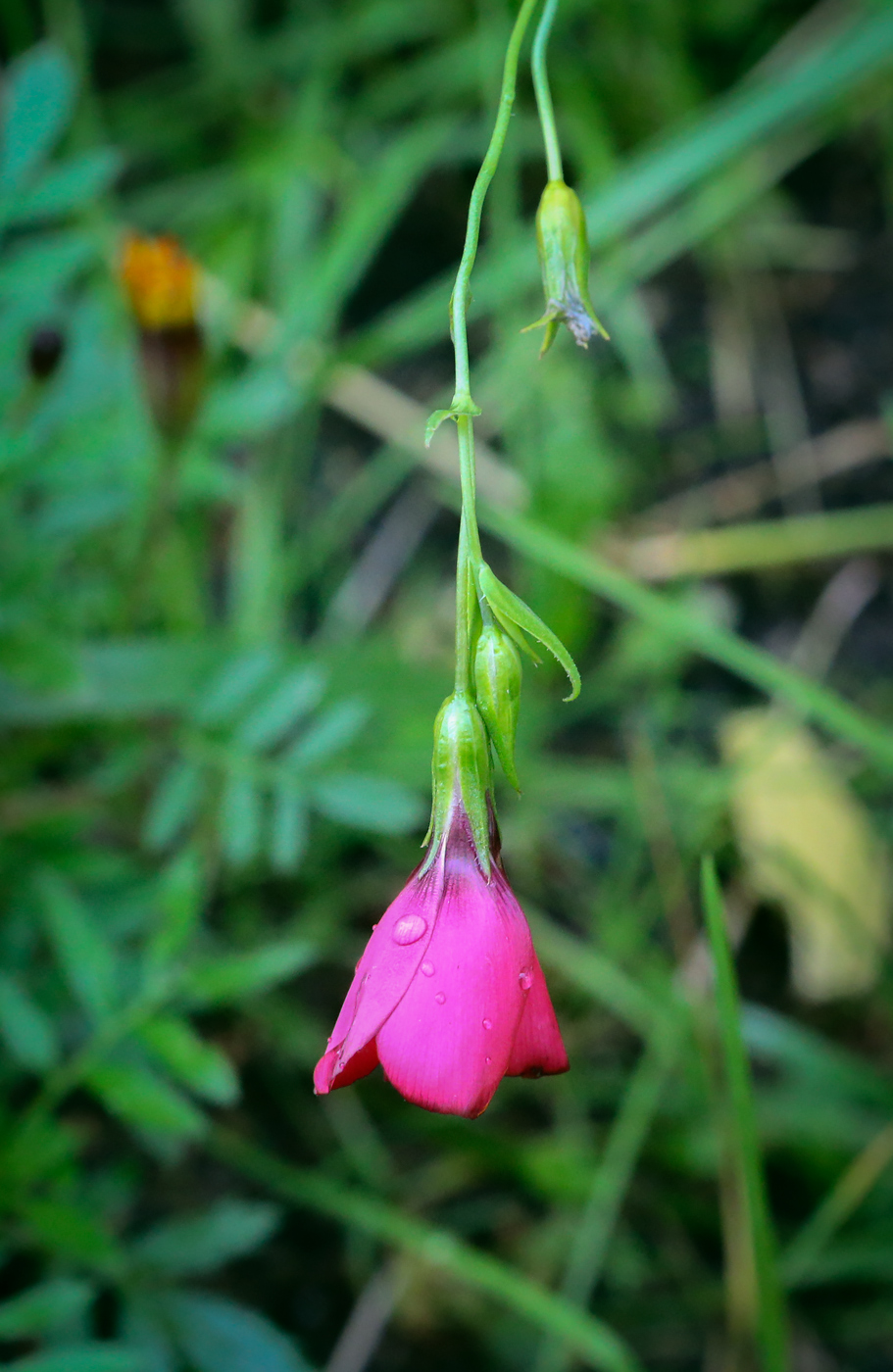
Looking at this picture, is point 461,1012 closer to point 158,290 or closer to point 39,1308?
point 39,1308

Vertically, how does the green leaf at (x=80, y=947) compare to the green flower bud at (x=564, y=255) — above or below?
below

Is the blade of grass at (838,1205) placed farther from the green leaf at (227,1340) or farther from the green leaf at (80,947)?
the green leaf at (80,947)

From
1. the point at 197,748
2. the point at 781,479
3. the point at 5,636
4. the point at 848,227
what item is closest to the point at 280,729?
the point at 197,748

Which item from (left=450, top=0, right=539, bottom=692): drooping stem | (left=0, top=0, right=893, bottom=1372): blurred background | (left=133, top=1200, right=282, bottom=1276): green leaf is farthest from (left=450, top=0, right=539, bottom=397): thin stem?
(left=133, top=1200, right=282, bottom=1276): green leaf

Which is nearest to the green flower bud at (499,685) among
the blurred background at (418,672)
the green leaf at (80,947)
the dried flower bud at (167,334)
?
the blurred background at (418,672)

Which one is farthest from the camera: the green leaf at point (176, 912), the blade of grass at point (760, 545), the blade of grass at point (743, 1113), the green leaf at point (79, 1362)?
the blade of grass at point (760, 545)

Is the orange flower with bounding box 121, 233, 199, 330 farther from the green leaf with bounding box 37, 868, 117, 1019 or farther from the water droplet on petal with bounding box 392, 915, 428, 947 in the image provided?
the water droplet on petal with bounding box 392, 915, 428, 947
